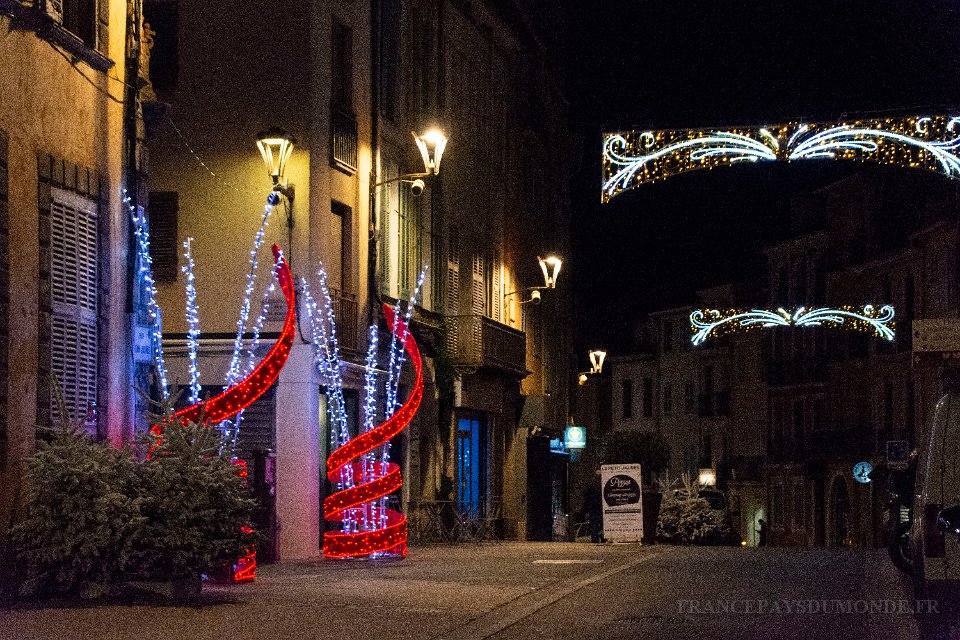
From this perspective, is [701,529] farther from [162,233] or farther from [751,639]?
[751,639]

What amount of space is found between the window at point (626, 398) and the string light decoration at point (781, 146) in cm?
6261

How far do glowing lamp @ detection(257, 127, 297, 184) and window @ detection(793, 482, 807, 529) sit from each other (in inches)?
1901

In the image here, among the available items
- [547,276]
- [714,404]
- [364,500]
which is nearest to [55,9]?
[364,500]

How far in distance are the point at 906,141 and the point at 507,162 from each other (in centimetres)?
1954

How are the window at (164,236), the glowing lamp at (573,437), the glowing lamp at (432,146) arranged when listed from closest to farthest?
the glowing lamp at (432,146)
the window at (164,236)
the glowing lamp at (573,437)

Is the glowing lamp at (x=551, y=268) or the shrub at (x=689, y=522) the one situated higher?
the glowing lamp at (x=551, y=268)

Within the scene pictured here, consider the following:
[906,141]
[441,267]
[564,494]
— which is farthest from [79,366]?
[564,494]

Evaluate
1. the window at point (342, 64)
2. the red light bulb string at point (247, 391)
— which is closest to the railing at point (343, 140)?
the window at point (342, 64)

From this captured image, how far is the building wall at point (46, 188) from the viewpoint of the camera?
15578mm

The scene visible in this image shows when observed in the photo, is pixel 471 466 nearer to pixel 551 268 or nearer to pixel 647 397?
pixel 551 268

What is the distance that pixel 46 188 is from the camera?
1645cm

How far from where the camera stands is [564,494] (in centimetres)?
4997

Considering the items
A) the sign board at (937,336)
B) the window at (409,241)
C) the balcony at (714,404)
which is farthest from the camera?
the balcony at (714,404)

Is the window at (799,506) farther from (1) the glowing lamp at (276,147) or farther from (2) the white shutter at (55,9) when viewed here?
(2) the white shutter at (55,9)
